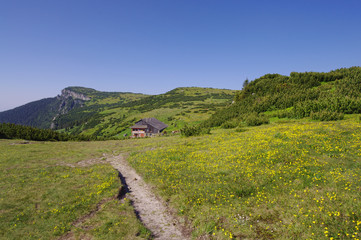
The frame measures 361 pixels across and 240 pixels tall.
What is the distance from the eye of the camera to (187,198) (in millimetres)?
11625

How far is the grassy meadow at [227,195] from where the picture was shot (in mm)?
8133

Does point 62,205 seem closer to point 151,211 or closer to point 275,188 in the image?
point 151,211

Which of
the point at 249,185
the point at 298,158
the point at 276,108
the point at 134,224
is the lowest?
the point at 134,224

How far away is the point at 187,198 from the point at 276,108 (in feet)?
129

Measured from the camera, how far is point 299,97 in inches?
1575

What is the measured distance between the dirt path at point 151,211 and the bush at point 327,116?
30117 millimetres

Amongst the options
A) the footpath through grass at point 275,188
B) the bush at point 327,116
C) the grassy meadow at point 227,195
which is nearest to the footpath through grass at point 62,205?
the grassy meadow at point 227,195

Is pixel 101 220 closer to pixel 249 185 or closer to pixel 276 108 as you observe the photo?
pixel 249 185

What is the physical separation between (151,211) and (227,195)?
16.5 ft

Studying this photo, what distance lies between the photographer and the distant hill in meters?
30.3

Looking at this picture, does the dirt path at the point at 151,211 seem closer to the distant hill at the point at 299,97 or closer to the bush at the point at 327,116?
the distant hill at the point at 299,97

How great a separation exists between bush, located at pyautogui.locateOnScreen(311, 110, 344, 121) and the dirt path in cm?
3012

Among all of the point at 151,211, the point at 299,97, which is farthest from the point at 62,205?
the point at 299,97

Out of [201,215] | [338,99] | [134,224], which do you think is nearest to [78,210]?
[134,224]
